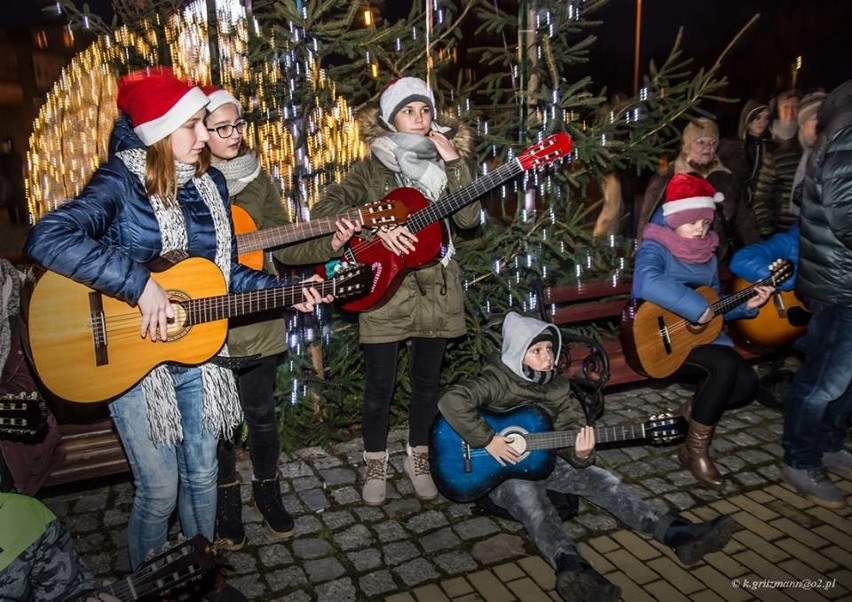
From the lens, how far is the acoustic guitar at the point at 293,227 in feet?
12.2

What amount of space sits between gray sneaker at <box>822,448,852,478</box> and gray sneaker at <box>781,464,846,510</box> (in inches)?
11.0

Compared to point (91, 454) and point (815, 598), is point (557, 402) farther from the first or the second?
point (91, 454)

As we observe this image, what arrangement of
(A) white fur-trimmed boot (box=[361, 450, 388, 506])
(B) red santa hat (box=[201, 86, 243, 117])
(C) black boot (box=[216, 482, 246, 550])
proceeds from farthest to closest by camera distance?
1. (A) white fur-trimmed boot (box=[361, 450, 388, 506])
2. (C) black boot (box=[216, 482, 246, 550])
3. (B) red santa hat (box=[201, 86, 243, 117])

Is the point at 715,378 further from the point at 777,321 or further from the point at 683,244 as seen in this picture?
the point at 777,321

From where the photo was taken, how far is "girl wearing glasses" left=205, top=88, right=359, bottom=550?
3604 mm

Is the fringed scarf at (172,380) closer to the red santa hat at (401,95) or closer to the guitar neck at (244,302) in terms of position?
the guitar neck at (244,302)

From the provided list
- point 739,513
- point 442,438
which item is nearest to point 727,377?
point 739,513

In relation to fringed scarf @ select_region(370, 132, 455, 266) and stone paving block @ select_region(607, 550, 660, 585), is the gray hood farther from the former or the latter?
stone paving block @ select_region(607, 550, 660, 585)

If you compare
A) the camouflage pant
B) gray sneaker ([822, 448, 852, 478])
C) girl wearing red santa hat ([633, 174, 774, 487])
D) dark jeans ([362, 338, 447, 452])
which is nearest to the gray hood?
dark jeans ([362, 338, 447, 452])

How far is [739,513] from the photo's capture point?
4.29m

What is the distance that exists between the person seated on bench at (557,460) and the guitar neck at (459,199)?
2.57 ft

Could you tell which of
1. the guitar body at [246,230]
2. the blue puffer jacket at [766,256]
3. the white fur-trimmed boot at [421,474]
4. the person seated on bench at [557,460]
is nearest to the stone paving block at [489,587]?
the person seated on bench at [557,460]

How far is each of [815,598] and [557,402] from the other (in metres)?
1.62

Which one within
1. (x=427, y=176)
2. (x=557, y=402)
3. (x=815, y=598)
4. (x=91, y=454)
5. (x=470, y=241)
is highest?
(x=427, y=176)
